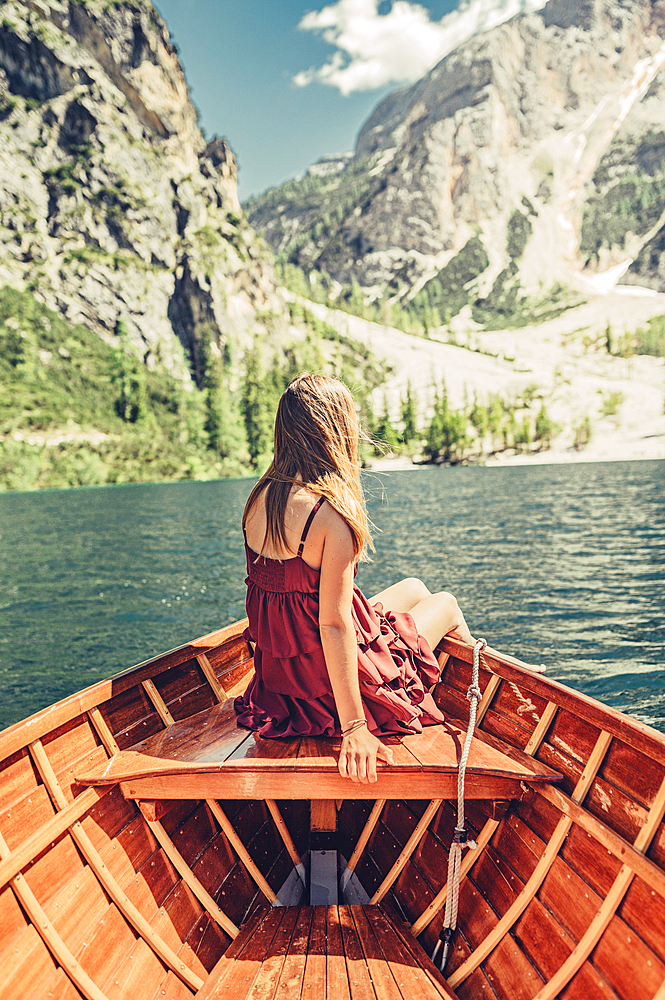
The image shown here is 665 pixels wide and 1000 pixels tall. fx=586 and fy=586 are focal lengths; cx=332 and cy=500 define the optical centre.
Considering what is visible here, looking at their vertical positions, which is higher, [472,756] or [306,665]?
[306,665]

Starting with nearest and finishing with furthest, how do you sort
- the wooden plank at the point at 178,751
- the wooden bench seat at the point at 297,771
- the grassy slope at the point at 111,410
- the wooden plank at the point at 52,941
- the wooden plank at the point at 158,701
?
the wooden plank at the point at 52,941, the wooden bench seat at the point at 297,771, the wooden plank at the point at 178,751, the wooden plank at the point at 158,701, the grassy slope at the point at 111,410

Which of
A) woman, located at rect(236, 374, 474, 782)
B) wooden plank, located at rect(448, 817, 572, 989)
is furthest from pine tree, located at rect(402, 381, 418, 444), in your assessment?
wooden plank, located at rect(448, 817, 572, 989)

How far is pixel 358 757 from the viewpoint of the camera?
2.79 meters

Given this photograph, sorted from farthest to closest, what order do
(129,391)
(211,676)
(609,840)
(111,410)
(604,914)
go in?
1. (129,391)
2. (111,410)
3. (211,676)
4. (609,840)
5. (604,914)

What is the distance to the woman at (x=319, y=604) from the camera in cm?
279

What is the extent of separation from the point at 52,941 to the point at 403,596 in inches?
107

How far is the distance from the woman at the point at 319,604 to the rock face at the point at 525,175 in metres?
181

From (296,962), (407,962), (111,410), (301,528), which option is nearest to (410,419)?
(111,410)

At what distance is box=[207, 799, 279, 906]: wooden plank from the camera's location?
347 cm

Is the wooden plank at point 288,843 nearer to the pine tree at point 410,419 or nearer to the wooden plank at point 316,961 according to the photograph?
the wooden plank at point 316,961

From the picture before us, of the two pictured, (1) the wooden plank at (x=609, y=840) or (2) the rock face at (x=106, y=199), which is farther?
(2) the rock face at (x=106, y=199)

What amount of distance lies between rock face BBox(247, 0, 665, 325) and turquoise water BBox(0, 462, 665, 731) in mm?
158227

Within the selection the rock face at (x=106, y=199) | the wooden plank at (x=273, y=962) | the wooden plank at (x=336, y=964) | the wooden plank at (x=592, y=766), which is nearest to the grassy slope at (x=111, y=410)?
the rock face at (x=106, y=199)

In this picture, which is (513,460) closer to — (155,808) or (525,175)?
(155,808)
